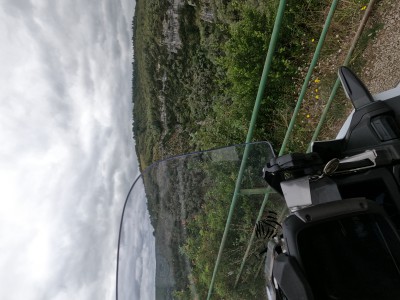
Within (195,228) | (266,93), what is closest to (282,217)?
(195,228)

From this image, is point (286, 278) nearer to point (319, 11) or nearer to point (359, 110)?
point (359, 110)

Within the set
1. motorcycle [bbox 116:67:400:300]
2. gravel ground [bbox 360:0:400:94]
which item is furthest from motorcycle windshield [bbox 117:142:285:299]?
gravel ground [bbox 360:0:400:94]

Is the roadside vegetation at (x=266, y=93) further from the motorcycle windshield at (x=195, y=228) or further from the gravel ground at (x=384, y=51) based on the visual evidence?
the gravel ground at (x=384, y=51)

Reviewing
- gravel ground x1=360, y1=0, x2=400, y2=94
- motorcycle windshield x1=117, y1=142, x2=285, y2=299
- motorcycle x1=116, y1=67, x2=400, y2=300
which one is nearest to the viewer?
motorcycle x1=116, y1=67, x2=400, y2=300

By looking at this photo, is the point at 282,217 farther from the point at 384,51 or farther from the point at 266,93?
the point at 266,93

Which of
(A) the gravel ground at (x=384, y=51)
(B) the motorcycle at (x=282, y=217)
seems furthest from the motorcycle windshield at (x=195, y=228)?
(A) the gravel ground at (x=384, y=51)

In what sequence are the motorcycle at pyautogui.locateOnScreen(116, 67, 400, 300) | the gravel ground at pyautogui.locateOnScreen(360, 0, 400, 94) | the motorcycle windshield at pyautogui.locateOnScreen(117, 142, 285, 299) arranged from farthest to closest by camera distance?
the gravel ground at pyautogui.locateOnScreen(360, 0, 400, 94) < the motorcycle windshield at pyautogui.locateOnScreen(117, 142, 285, 299) < the motorcycle at pyautogui.locateOnScreen(116, 67, 400, 300)

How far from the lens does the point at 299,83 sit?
24.1ft

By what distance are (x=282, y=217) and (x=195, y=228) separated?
518mm

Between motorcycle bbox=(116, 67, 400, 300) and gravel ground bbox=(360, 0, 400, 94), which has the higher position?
gravel ground bbox=(360, 0, 400, 94)

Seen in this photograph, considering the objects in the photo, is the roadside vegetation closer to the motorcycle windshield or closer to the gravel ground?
the motorcycle windshield

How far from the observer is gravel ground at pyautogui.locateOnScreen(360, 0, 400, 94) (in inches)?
201

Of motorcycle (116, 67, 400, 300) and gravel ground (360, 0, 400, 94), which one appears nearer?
motorcycle (116, 67, 400, 300)

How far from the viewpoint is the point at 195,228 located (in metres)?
2.11
